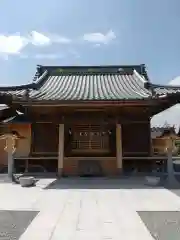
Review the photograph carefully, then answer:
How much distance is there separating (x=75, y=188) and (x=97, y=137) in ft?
13.9

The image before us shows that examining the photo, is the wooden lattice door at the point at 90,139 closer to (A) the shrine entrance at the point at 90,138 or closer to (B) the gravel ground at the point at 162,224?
(A) the shrine entrance at the point at 90,138

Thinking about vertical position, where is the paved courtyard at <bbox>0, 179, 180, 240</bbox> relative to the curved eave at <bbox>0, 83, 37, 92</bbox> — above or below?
below

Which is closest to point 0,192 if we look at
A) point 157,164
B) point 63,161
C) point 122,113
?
point 63,161

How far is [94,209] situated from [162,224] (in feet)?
5.00

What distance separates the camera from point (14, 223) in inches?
178

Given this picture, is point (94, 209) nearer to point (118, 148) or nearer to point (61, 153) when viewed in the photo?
point (61, 153)

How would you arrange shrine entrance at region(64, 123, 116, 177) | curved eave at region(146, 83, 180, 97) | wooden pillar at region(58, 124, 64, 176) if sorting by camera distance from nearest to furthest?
curved eave at region(146, 83, 180, 97) → wooden pillar at region(58, 124, 64, 176) → shrine entrance at region(64, 123, 116, 177)

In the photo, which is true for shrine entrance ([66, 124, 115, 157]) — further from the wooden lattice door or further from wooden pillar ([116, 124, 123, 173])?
wooden pillar ([116, 124, 123, 173])

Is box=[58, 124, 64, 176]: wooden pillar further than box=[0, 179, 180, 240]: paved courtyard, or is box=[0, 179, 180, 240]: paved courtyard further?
box=[58, 124, 64, 176]: wooden pillar

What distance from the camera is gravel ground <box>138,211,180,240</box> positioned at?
3.92 metres

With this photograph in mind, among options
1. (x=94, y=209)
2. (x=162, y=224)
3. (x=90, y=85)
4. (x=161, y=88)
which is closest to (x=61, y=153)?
(x=90, y=85)

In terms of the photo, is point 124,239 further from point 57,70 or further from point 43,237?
point 57,70

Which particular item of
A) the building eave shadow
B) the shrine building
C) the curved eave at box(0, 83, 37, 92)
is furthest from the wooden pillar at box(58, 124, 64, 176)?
the curved eave at box(0, 83, 37, 92)

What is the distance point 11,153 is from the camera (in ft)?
32.9
